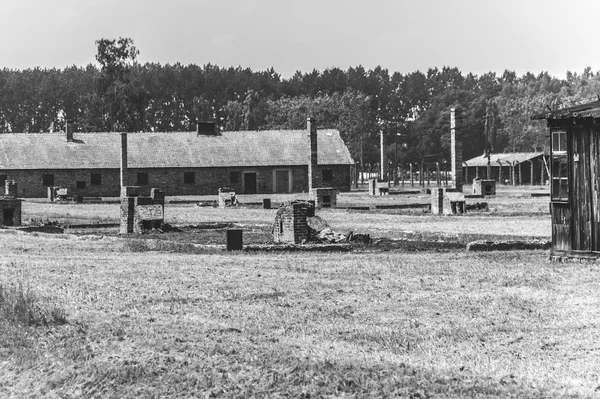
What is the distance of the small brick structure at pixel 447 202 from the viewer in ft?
116

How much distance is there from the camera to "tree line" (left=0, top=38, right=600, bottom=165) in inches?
4016

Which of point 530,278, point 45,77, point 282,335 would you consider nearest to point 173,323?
point 282,335

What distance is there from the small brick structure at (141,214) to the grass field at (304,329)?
29.0ft

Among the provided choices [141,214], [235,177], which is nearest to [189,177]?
[235,177]

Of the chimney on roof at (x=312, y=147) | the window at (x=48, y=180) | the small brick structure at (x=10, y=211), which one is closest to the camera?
the small brick structure at (x=10, y=211)

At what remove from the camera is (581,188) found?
652 inches

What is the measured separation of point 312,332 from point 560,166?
26.9ft

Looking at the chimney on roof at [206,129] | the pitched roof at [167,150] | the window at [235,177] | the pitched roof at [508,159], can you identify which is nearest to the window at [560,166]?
the pitched roof at [167,150]

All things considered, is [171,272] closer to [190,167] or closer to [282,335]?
[282,335]

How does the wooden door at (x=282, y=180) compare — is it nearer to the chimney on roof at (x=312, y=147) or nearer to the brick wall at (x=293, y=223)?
the chimney on roof at (x=312, y=147)

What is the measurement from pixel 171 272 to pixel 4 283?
2.94 metres

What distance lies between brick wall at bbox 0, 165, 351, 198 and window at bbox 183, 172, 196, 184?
0.54 feet

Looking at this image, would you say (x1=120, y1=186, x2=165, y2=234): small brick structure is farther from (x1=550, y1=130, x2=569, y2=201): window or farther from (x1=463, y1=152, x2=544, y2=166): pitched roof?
(x1=463, y1=152, x2=544, y2=166): pitched roof

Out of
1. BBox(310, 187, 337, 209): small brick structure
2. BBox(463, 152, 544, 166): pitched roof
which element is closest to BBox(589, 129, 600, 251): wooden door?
BBox(310, 187, 337, 209): small brick structure
